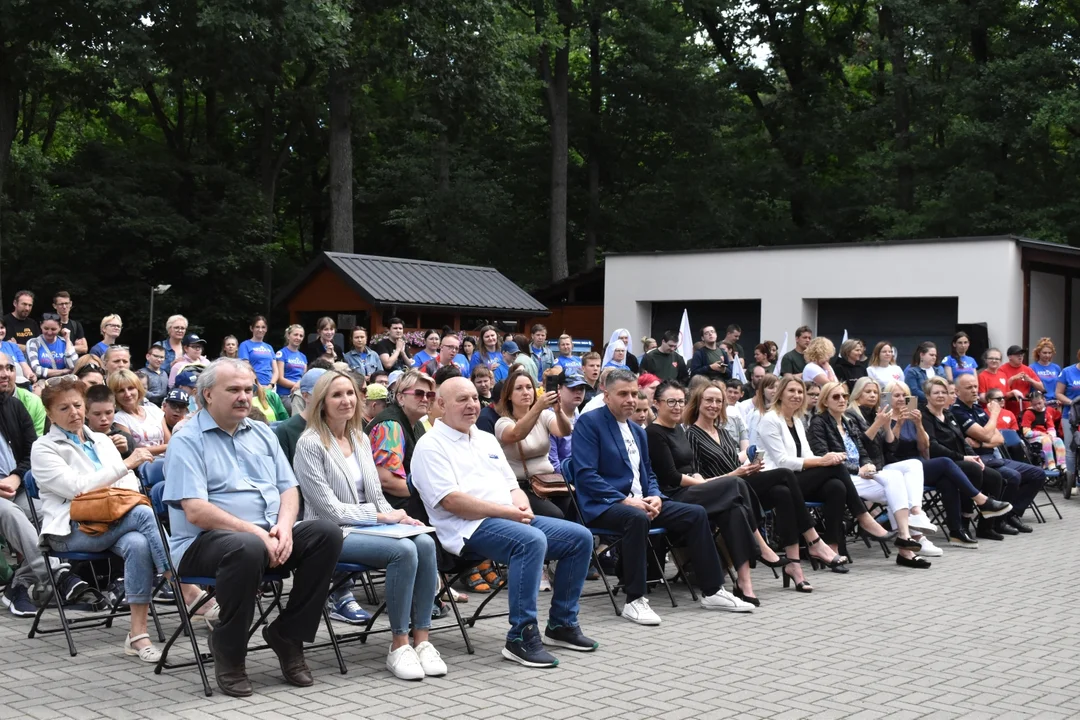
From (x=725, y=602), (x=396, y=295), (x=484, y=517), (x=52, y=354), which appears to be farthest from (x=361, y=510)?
(x=396, y=295)

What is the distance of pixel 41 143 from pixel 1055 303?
27.1 meters

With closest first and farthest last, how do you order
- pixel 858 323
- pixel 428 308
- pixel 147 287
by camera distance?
pixel 428 308
pixel 858 323
pixel 147 287

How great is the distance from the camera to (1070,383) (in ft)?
49.2

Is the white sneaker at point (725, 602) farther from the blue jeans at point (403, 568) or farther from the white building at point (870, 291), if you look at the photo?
the white building at point (870, 291)

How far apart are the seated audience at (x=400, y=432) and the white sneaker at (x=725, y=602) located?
2028 mm

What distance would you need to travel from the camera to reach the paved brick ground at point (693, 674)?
204 inches

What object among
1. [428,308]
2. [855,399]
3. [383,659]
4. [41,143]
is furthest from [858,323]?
[41,143]

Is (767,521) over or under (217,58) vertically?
under

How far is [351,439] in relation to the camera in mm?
6238

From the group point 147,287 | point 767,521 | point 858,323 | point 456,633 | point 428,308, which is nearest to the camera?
point 456,633

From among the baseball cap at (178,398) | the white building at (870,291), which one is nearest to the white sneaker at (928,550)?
the baseball cap at (178,398)

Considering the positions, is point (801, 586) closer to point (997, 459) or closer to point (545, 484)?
point (545, 484)

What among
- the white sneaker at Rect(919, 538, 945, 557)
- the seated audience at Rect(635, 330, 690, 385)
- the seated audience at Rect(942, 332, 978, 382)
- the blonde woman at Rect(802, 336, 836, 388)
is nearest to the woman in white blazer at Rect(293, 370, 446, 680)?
the white sneaker at Rect(919, 538, 945, 557)

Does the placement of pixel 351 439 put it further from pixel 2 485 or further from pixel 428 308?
pixel 428 308
